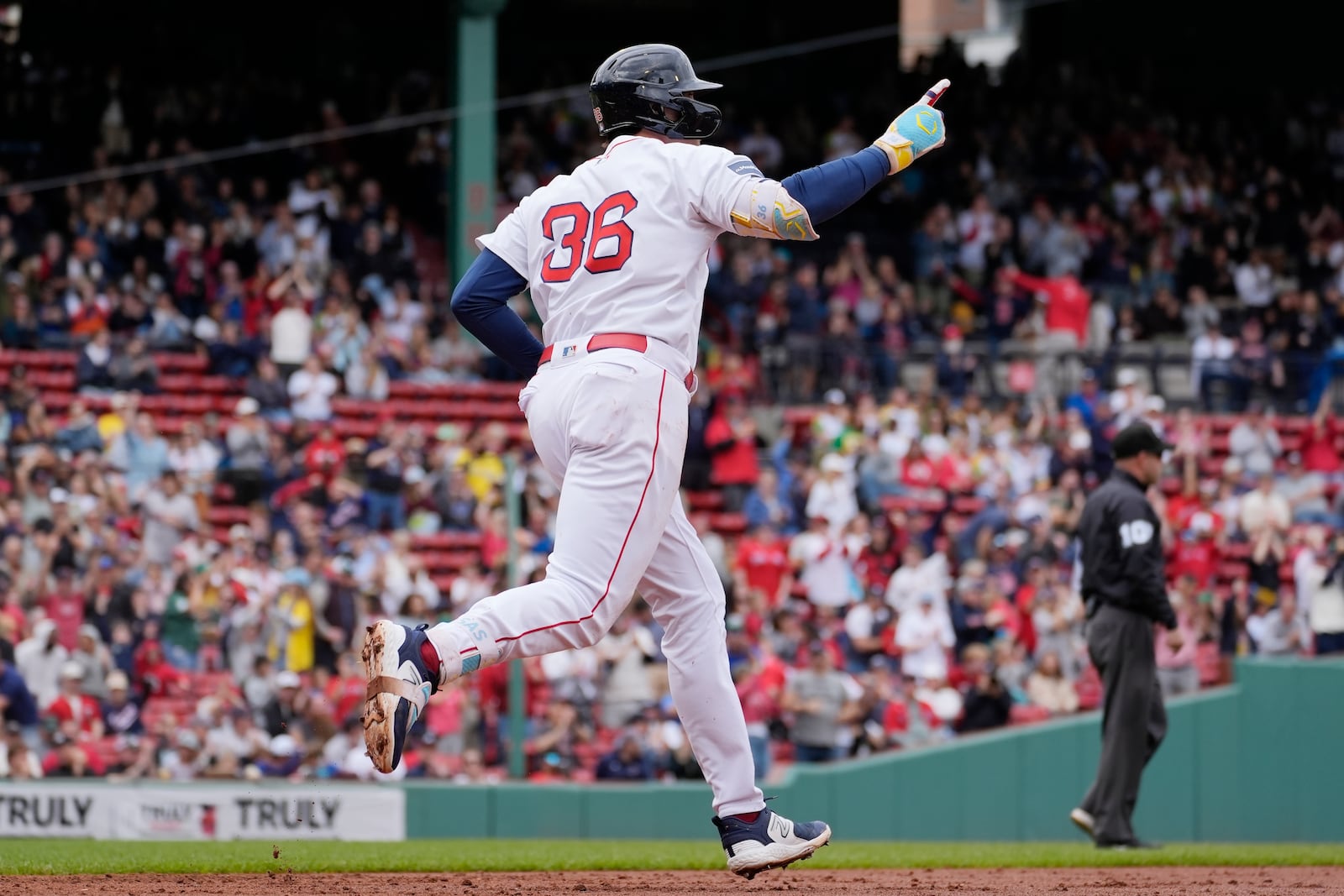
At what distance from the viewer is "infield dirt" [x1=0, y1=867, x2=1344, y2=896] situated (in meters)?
5.74

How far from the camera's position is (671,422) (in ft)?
16.6

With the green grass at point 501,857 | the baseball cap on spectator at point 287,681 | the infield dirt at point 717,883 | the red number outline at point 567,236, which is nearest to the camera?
the red number outline at point 567,236

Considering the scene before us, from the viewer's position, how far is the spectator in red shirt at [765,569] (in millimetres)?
14758

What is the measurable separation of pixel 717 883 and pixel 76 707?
7.16 m

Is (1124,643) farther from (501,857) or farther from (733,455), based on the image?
(733,455)

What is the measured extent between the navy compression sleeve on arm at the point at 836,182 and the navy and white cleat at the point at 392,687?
144 centimetres

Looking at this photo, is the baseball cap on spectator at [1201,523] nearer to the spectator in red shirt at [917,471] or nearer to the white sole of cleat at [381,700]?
the spectator in red shirt at [917,471]

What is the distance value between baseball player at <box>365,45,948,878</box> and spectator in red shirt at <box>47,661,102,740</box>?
7617mm

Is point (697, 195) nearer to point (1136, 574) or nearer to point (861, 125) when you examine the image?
point (1136, 574)

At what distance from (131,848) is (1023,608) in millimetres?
7709

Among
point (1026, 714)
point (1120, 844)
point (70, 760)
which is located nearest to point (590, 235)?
point (1120, 844)

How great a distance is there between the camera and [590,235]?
16.9 feet

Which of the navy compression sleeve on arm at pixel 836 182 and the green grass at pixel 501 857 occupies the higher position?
the navy compression sleeve on arm at pixel 836 182

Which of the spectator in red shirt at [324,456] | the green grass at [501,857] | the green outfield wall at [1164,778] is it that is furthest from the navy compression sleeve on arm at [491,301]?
the spectator in red shirt at [324,456]
